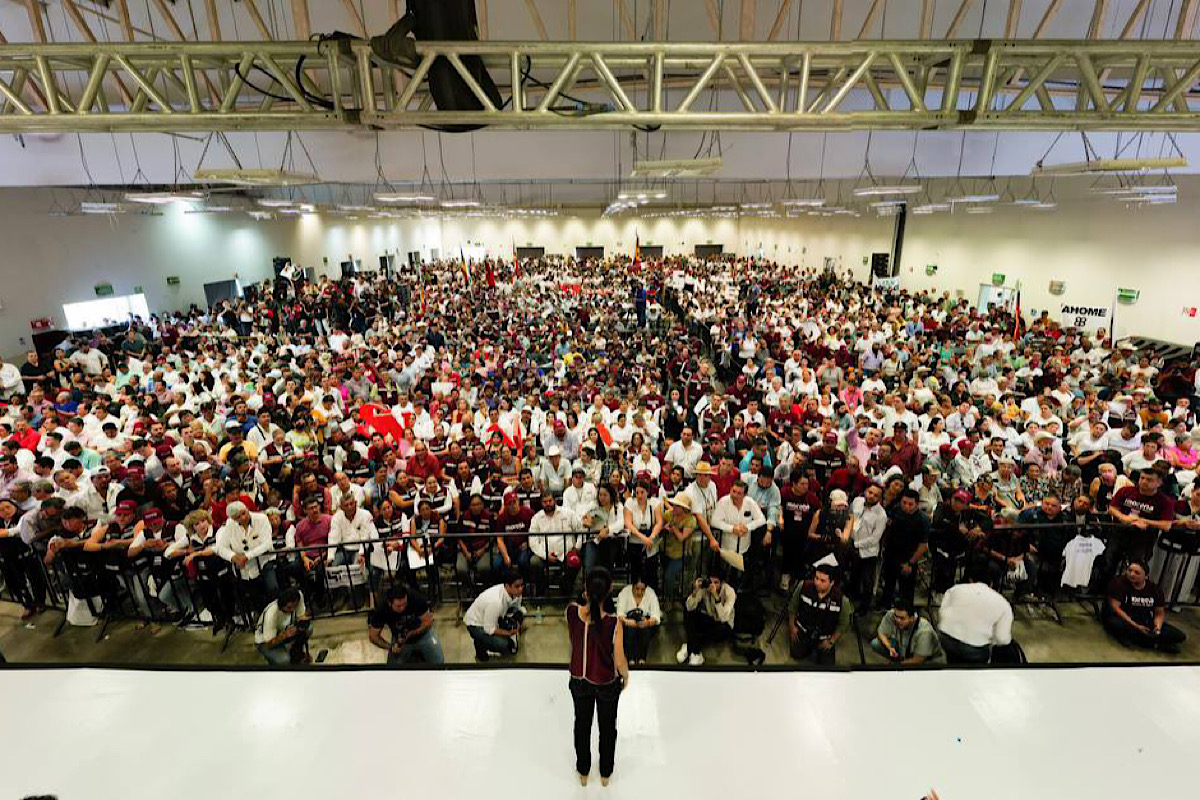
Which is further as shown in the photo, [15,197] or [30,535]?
[15,197]

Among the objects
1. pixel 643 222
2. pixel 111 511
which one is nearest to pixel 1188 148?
pixel 111 511

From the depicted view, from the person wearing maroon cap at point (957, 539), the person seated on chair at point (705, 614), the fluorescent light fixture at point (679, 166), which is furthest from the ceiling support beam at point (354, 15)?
the person wearing maroon cap at point (957, 539)

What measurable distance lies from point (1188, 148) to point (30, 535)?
17587 millimetres

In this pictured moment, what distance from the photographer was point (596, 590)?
3.00 m

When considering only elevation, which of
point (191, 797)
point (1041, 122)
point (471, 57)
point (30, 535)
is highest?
point (471, 57)

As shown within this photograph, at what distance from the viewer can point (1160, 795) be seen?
3402 millimetres

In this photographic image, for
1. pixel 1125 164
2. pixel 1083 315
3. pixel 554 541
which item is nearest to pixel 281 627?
pixel 554 541

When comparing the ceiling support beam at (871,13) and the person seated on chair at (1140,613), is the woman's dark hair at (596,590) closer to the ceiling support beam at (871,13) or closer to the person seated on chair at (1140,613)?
the person seated on chair at (1140,613)

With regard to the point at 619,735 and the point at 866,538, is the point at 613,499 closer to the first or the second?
the point at 619,735

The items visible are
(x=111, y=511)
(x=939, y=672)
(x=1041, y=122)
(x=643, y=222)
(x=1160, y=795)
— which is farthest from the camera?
(x=643, y=222)

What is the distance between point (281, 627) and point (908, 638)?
4.92 m

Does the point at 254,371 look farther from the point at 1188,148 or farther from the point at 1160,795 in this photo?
the point at 1188,148

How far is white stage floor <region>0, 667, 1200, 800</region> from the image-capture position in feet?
11.5

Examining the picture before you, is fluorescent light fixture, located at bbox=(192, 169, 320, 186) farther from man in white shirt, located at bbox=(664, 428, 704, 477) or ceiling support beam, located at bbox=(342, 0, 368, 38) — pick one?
man in white shirt, located at bbox=(664, 428, 704, 477)
